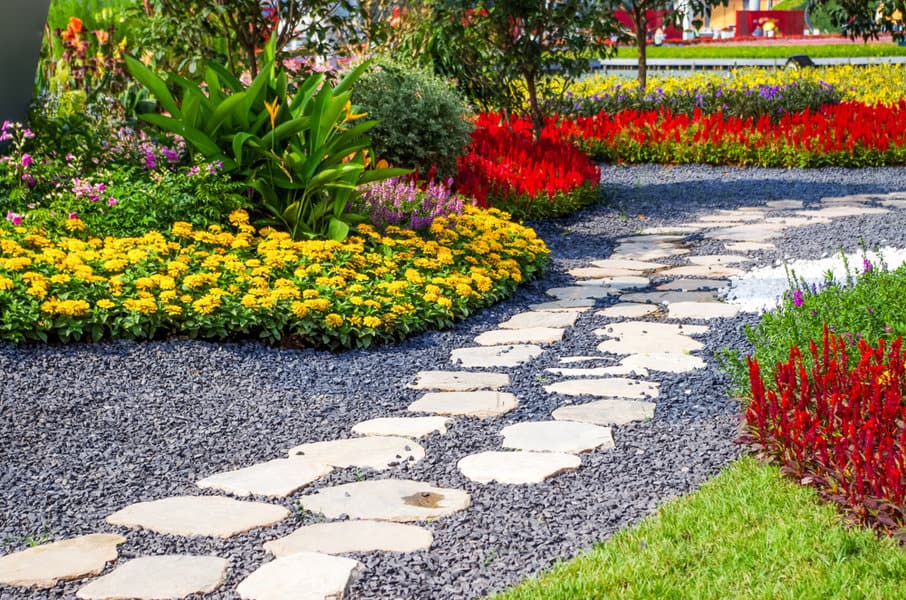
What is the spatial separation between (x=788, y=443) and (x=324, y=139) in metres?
3.81

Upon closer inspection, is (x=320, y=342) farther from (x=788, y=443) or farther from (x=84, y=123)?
(x=84, y=123)

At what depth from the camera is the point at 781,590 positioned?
2541mm

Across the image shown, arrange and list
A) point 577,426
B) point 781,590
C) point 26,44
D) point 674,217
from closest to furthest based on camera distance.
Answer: point 781,590
point 577,426
point 26,44
point 674,217

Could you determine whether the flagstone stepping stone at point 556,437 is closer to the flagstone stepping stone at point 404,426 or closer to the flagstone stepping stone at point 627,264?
the flagstone stepping stone at point 404,426

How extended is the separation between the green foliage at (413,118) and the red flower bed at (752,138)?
3.06m

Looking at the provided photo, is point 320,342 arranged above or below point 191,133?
below

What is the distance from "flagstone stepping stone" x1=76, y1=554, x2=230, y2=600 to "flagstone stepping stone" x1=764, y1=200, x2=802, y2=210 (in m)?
7.10

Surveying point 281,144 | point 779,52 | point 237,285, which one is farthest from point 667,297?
point 779,52

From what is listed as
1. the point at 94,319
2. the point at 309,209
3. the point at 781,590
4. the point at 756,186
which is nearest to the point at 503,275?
the point at 309,209

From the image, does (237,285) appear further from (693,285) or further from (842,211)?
(842,211)

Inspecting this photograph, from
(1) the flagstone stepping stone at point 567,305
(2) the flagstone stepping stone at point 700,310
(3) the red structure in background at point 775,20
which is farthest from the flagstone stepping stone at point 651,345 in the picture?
(3) the red structure in background at point 775,20

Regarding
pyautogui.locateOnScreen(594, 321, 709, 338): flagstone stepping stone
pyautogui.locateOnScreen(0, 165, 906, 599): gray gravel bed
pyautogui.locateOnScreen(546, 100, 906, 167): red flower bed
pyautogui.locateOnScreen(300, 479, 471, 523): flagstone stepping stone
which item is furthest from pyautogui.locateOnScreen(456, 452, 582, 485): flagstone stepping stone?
pyautogui.locateOnScreen(546, 100, 906, 167): red flower bed

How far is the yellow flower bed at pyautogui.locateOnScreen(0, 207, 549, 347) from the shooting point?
197 inches

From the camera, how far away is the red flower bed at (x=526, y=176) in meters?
8.57
